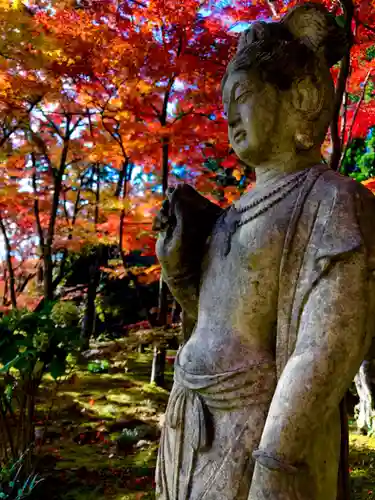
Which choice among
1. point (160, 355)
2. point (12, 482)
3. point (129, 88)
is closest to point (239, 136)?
point (12, 482)

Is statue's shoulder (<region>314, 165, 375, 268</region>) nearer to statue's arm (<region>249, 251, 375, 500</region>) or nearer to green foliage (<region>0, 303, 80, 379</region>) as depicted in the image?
statue's arm (<region>249, 251, 375, 500</region>)

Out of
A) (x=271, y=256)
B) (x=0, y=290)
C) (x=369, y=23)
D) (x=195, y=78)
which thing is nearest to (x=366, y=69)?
(x=369, y=23)

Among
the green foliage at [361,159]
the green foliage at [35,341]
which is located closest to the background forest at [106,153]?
the green foliage at [35,341]

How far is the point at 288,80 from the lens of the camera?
1.36 metres

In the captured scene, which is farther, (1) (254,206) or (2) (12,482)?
(2) (12,482)

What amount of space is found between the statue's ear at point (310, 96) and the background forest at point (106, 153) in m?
2.50

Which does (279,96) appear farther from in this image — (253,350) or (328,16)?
(253,350)

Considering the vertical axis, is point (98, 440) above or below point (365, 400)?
below

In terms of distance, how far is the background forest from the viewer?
13.5 feet

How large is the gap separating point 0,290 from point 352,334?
8.39m

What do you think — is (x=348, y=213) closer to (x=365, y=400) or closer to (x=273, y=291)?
(x=273, y=291)

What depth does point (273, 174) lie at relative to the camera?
1.40 metres

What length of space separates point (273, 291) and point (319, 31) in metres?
0.77

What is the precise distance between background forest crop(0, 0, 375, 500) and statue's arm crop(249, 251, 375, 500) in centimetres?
275
